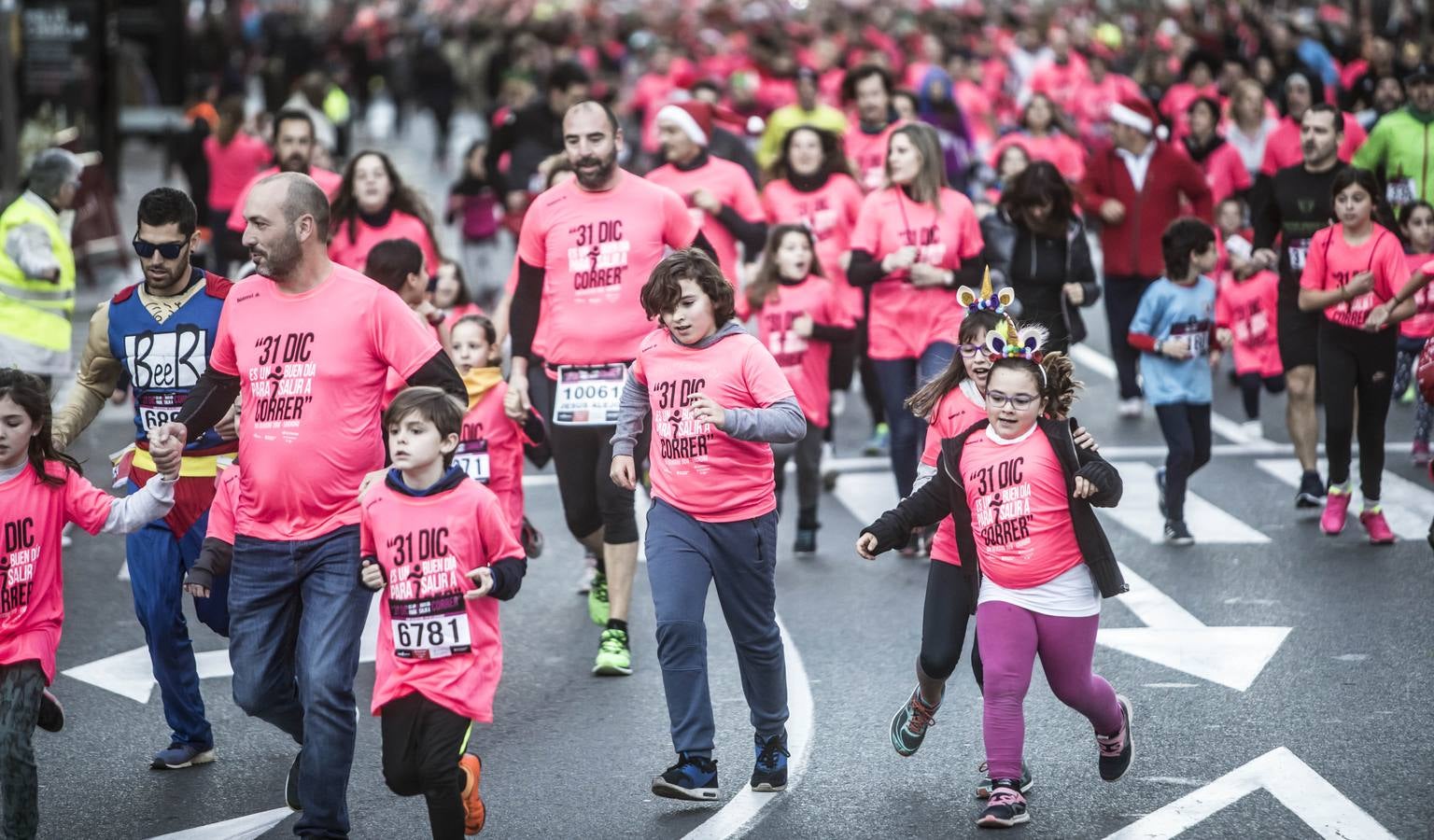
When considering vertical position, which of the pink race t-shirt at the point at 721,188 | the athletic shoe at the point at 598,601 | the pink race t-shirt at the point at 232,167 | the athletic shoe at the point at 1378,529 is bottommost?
the athletic shoe at the point at 598,601

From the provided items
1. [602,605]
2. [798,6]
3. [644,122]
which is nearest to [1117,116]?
[602,605]

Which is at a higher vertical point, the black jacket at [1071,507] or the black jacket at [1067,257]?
the black jacket at [1067,257]

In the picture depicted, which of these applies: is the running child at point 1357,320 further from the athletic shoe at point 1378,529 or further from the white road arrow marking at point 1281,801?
the white road arrow marking at point 1281,801

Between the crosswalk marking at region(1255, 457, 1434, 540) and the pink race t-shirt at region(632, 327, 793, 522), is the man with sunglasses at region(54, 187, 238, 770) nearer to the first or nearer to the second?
the pink race t-shirt at region(632, 327, 793, 522)

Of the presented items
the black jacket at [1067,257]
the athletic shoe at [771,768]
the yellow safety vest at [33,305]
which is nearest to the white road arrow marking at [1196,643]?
the athletic shoe at [771,768]

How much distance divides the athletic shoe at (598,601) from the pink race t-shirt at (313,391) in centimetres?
293

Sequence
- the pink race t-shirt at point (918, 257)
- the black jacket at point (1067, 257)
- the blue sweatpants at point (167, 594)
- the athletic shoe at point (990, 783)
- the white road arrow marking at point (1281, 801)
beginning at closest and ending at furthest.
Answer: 1. the white road arrow marking at point (1281, 801)
2. the athletic shoe at point (990, 783)
3. the blue sweatpants at point (167, 594)
4. the pink race t-shirt at point (918, 257)
5. the black jacket at point (1067, 257)

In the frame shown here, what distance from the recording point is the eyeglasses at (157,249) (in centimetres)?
671

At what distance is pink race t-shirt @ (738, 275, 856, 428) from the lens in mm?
10195

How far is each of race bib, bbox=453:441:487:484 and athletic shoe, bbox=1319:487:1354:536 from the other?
14.7ft

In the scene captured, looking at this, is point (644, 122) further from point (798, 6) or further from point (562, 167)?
point (798, 6)

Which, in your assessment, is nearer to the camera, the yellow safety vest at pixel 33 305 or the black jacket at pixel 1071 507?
the black jacket at pixel 1071 507

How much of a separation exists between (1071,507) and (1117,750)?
857 millimetres

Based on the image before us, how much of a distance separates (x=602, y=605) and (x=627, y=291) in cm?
162
